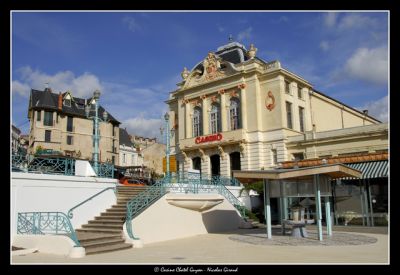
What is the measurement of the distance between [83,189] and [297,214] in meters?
8.04

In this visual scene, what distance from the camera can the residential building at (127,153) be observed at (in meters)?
64.8

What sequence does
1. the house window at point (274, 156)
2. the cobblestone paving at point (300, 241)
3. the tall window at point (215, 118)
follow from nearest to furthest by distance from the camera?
the cobblestone paving at point (300, 241)
the house window at point (274, 156)
the tall window at point (215, 118)

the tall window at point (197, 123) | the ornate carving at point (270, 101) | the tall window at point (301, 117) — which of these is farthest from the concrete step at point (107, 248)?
the tall window at point (301, 117)

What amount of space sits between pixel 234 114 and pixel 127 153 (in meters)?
36.7

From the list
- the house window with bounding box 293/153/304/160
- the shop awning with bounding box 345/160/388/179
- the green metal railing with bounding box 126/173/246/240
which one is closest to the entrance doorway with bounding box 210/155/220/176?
the house window with bounding box 293/153/304/160

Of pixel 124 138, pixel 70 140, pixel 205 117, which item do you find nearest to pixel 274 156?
pixel 205 117

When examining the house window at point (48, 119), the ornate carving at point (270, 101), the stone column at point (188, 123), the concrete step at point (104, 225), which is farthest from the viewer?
the house window at point (48, 119)

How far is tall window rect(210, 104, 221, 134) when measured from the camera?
34156 mm

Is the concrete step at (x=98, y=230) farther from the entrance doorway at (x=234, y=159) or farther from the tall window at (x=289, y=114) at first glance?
the tall window at (x=289, y=114)

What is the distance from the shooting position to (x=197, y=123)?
35.6 metres

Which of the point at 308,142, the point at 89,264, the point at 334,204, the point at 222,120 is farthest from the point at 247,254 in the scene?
the point at 222,120

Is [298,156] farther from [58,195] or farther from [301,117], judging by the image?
[58,195]

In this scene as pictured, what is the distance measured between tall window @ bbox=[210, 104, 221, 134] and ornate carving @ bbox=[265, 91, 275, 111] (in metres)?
4.58

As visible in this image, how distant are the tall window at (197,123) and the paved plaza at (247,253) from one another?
21924 millimetres
